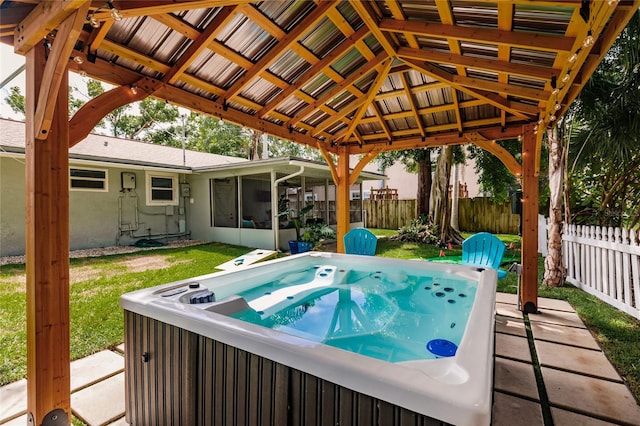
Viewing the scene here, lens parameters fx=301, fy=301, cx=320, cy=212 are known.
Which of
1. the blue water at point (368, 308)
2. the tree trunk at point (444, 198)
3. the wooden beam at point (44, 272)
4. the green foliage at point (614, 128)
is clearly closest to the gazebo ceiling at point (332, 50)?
the wooden beam at point (44, 272)

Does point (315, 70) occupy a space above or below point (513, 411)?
above

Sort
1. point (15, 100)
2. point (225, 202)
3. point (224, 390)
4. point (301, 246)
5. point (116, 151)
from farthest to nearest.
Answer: point (15, 100) → point (225, 202) → point (116, 151) → point (301, 246) → point (224, 390)

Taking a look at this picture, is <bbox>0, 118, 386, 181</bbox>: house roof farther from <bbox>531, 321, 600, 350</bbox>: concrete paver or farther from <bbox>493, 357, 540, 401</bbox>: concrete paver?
<bbox>493, 357, 540, 401</bbox>: concrete paver

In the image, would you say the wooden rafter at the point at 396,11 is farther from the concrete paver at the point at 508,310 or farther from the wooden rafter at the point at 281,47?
the concrete paver at the point at 508,310

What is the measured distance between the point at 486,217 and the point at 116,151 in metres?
13.6

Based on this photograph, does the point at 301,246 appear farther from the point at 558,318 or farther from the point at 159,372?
the point at 159,372

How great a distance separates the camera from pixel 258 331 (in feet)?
5.15

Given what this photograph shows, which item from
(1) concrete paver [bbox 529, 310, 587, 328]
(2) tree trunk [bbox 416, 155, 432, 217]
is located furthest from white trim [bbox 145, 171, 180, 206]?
(1) concrete paver [bbox 529, 310, 587, 328]

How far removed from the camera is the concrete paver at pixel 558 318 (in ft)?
11.4

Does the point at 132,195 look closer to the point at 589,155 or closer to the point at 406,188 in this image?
the point at 589,155

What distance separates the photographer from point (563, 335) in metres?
3.18

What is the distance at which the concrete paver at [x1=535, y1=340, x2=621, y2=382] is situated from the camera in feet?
8.15

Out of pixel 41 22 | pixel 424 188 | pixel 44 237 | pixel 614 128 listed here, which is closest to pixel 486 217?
pixel 424 188

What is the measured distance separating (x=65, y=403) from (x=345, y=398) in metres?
1.79
